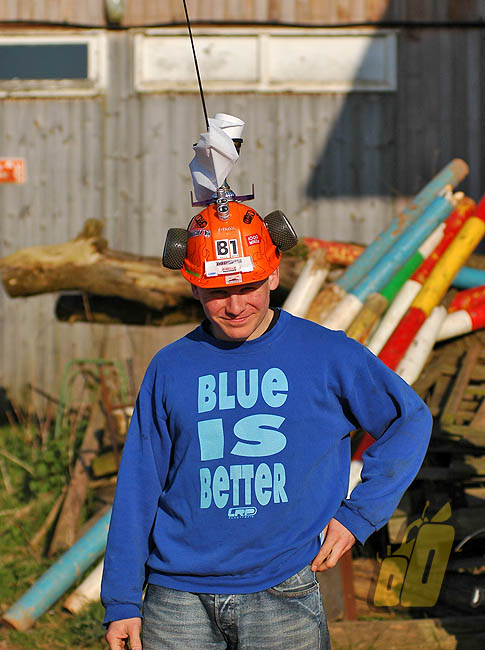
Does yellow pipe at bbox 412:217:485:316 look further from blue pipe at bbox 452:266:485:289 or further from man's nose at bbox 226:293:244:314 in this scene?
man's nose at bbox 226:293:244:314

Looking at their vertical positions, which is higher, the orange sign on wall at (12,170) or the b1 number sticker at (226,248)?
the orange sign on wall at (12,170)

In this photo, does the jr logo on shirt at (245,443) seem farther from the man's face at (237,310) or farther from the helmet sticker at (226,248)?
the helmet sticker at (226,248)

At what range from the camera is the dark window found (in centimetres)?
886

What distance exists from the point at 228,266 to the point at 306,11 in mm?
7302

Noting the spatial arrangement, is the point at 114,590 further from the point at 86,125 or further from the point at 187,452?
the point at 86,125

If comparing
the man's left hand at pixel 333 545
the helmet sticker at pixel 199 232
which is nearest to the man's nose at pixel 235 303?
the helmet sticker at pixel 199 232

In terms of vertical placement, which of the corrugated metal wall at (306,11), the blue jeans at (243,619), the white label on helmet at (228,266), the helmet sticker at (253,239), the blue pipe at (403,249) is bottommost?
the blue jeans at (243,619)

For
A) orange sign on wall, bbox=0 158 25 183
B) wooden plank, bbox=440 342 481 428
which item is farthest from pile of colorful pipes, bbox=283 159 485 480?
orange sign on wall, bbox=0 158 25 183

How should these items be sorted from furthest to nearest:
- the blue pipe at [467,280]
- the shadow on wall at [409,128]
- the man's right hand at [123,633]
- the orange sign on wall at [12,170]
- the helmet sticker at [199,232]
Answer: the orange sign on wall at [12,170] → the shadow on wall at [409,128] → the blue pipe at [467,280] → the helmet sticker at [199,232] → the man's right hand at [123,633]

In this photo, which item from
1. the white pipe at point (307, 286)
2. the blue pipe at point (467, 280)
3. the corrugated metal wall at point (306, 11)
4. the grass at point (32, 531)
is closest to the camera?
the grass at point (32, 531)

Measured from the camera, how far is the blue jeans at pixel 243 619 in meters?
2.16

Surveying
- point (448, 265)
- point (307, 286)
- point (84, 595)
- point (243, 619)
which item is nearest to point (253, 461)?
point (243, 619)

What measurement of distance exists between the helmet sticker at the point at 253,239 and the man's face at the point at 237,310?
0.40 ft

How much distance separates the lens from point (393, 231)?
612 cm
